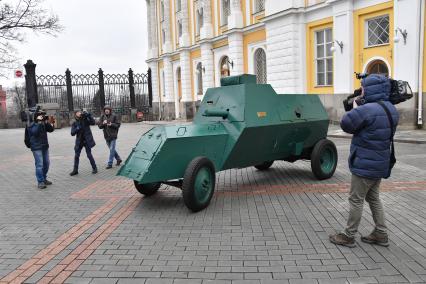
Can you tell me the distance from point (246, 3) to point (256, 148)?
20.4 metres

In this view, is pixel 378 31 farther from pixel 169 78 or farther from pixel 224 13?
pixel 169 78

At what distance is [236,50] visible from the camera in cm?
2662

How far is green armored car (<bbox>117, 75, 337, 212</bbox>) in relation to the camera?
605cm

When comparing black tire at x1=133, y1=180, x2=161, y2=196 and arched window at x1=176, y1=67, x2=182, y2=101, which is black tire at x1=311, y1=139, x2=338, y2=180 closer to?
black tire at x1=133, y1=180, x2=161, y2=196

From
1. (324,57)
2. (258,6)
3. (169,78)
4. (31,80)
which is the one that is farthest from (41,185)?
(169,78)

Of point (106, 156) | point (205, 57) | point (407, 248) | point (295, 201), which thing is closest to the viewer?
point (407, 248)

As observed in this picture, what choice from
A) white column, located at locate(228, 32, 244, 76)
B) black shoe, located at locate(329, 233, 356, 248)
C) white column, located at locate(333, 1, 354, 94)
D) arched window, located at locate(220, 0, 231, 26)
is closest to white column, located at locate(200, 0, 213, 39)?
arched window, located at locate(220, 0, 231, 26)

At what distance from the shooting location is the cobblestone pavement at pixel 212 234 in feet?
13.4

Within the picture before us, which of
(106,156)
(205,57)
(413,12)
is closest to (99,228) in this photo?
(106,156)

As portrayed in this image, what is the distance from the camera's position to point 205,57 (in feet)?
101

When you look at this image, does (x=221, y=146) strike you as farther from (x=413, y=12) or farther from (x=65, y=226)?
(x=413, y=12)

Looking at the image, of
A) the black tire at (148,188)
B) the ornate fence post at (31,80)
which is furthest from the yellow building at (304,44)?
the ornate fence post at (31,80)

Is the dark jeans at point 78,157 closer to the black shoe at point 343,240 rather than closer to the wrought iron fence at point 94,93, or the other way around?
A: the black shoe at point 343,240

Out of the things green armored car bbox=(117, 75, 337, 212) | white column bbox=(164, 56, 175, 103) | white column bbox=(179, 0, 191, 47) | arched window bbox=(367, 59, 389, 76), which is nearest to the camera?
green armored car bbox=(117, 75, 337, 212)
